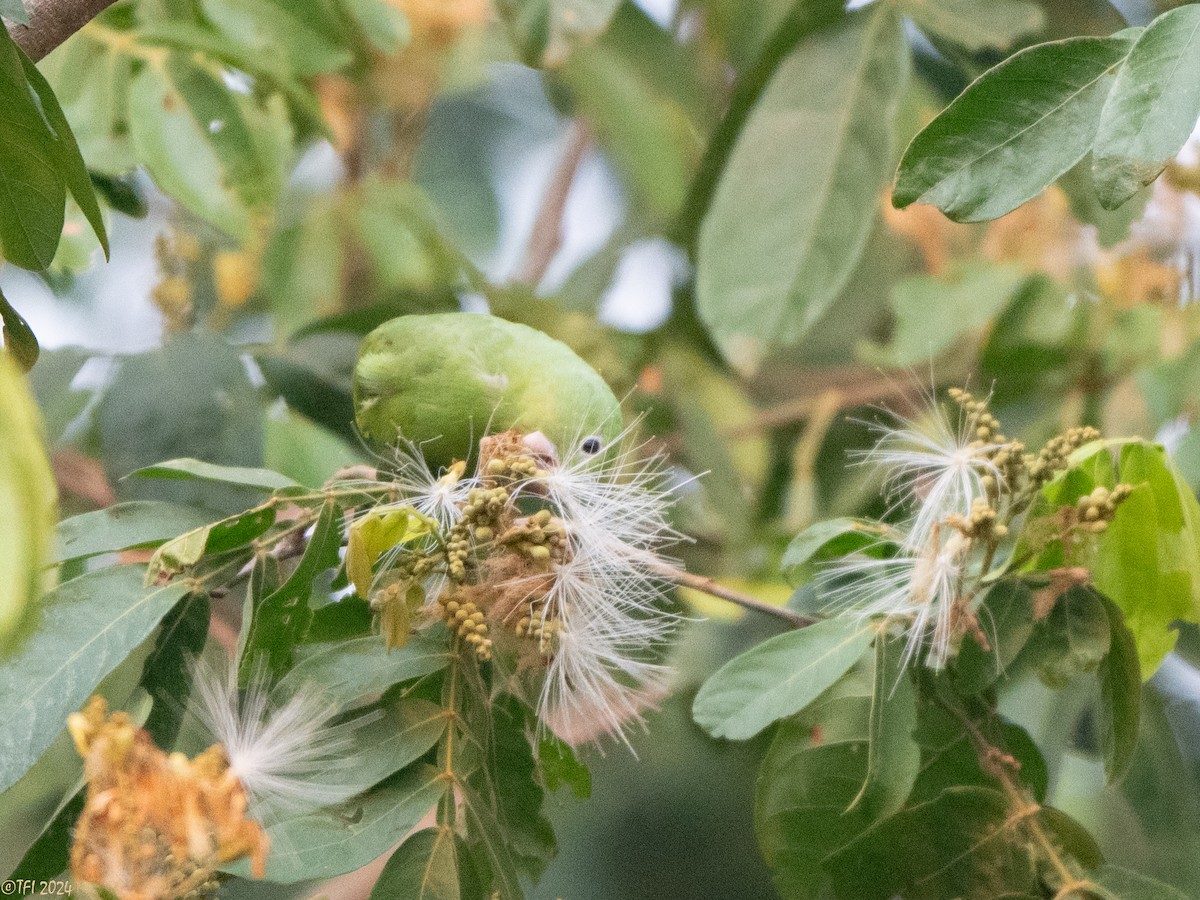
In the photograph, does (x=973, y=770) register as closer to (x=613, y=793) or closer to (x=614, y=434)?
(x=614, y=434)

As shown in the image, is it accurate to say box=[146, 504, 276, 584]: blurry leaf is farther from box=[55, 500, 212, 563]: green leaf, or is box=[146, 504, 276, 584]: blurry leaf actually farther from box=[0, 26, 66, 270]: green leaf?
box=[0, 26, 66, 270]: green leaf

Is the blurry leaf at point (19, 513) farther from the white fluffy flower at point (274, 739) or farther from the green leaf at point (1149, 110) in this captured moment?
the green leaf at point (1149, 110)

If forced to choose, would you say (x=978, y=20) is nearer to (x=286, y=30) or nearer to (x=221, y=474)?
(x=286, y=30)

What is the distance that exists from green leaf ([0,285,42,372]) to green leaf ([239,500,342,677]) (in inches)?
7.5

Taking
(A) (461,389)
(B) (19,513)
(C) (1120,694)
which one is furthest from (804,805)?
(B) (19,513)

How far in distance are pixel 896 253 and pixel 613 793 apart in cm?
98

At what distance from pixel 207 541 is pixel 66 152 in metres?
0.24

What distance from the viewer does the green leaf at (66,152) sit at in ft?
1.97

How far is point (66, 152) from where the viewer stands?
602mm

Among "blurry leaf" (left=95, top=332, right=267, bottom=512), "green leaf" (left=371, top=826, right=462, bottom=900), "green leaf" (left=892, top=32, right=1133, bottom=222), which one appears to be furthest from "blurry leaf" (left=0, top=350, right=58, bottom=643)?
"blurry leaf" (left=95, top=332, right=267, bottom=512)

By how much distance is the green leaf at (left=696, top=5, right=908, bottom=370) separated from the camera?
1.06 m

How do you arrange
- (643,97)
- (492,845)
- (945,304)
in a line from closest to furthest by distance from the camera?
(492,845), (945,304), (643,97)

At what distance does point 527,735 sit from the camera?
0.70m

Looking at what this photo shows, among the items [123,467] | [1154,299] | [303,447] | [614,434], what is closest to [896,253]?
[1154,299]
